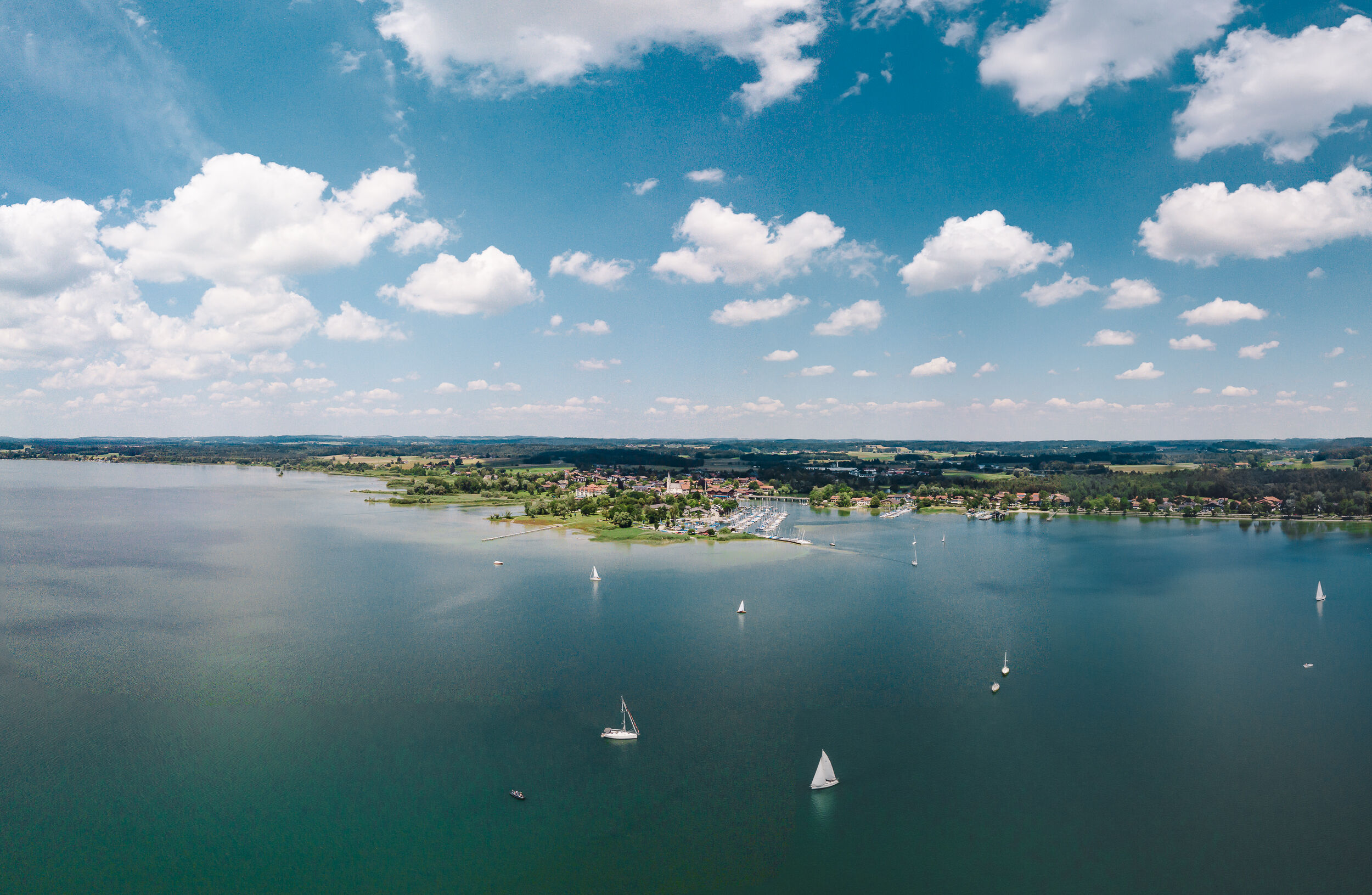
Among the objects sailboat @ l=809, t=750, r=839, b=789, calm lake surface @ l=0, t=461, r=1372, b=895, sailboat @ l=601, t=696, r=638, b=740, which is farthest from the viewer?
sailboat @ l=601, t=696, r=638, b=740

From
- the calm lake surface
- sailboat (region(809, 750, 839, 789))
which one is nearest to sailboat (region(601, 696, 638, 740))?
the calm lake surface

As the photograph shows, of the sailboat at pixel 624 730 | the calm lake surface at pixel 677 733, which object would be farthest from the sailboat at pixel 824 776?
the sailboat at pixel 624 730

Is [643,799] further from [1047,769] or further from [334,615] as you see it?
[334,615]

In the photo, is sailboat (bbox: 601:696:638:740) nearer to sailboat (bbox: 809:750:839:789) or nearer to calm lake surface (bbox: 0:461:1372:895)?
calm lake surface (bbox: 0:461:1372:895)

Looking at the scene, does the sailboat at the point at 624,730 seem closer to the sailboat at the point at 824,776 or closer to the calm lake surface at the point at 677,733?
the calm lake surface at the point at 677,733

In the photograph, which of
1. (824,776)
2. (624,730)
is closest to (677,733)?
(624,730)

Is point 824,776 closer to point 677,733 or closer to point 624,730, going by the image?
point 677,733
